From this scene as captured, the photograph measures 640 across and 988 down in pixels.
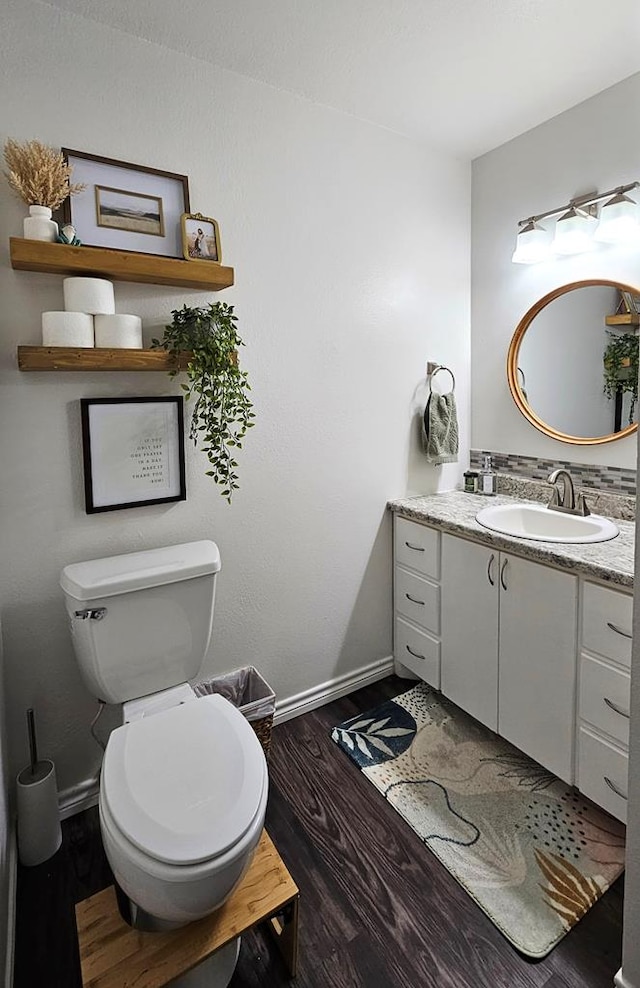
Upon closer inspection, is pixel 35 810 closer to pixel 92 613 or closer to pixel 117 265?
pixel 92 613

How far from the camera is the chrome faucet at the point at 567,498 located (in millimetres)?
2086

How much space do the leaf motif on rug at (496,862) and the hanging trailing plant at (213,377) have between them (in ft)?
4.52

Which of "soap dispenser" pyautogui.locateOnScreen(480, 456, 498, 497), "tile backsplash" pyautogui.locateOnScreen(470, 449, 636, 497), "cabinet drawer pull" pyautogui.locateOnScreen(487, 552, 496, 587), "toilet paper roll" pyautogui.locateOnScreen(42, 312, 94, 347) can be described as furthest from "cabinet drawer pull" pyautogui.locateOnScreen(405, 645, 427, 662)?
"toilet paper roll" pyautogui.locateOnScreen(42, 312, 94, 347)

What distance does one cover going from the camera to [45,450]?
1598 millimetres

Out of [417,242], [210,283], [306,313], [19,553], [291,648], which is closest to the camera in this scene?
[19,553]

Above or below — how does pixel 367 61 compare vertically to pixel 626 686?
Result: above

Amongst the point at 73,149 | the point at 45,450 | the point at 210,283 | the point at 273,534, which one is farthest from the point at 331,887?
the point at 73,149

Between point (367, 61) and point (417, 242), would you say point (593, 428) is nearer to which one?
point (417, 242)

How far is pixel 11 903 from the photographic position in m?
1.38

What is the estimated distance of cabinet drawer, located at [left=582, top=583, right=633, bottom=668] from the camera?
1.50 meters

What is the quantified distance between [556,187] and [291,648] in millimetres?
2198

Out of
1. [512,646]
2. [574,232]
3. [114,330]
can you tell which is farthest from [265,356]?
[512,646]

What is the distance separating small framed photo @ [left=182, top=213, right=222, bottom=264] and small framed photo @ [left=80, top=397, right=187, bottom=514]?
0.47 meters

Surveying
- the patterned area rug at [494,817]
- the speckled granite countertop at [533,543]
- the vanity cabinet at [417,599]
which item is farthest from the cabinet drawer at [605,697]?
the vanity cabinet at [417,599]
